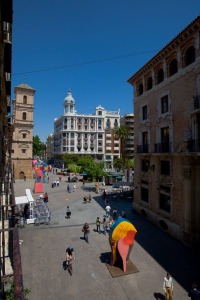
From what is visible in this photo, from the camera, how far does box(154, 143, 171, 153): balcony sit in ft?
64.0

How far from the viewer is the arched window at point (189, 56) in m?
17.0

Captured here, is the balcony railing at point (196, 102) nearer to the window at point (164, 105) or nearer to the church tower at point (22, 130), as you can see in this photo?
the window at point (164, 105)

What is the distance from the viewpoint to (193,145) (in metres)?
16.0

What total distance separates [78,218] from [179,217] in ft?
35.4

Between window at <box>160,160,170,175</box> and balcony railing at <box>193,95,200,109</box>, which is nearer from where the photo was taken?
balcony railing at <box>193,95,200,109</box>

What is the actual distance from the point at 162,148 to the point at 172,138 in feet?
5.97

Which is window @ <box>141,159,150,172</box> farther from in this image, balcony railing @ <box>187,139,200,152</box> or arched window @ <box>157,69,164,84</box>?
arched window @ <box>157,69,164,84</box>

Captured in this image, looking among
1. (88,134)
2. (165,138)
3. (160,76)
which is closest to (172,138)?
(165,138)

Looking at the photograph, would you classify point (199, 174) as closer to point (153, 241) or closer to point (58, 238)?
point (153, 241)

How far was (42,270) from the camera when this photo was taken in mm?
13133

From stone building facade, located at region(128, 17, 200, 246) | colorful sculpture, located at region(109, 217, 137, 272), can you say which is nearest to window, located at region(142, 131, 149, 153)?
stone building facade, located at region(128, 17, 200, 246)

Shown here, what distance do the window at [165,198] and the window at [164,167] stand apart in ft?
4.45

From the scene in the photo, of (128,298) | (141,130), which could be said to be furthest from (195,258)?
Result: (141,130)

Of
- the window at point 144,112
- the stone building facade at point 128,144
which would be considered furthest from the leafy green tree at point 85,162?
the stone building facade at point 128,144
